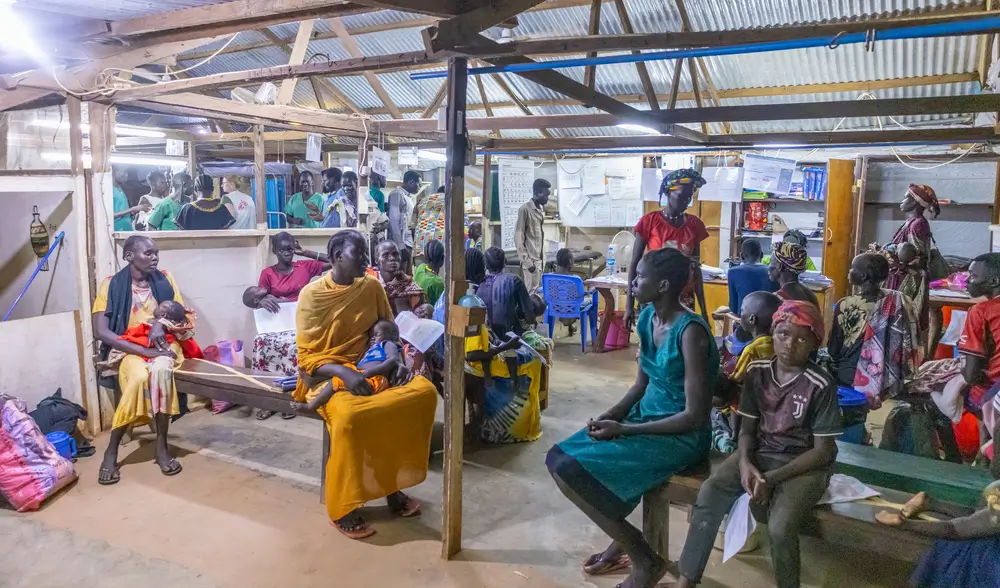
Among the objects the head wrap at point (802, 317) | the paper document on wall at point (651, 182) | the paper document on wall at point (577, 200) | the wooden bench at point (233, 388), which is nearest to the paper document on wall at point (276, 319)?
the wooden bench at point (233, 388)

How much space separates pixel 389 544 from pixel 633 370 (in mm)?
4232

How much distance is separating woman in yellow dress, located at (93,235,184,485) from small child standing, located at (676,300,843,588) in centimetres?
346

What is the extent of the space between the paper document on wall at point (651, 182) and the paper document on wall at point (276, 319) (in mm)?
5583

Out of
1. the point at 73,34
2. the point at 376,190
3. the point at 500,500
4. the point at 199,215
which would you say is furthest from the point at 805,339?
the point at 376,190

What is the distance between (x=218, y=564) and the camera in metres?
3.14

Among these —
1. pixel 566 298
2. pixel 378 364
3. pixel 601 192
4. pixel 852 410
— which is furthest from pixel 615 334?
pixel 378 364

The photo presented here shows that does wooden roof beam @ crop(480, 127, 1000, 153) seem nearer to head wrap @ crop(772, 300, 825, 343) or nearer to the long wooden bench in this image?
the long wooden bench

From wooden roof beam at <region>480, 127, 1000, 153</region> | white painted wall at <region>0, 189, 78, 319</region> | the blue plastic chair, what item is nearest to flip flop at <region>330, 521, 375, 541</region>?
white painted wall at <region>0, 189, 78, 319</region>

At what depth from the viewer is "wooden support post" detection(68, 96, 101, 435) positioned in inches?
185

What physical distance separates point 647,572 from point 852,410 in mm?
1660

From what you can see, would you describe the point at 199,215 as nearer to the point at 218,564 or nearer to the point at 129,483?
the point at 129,483

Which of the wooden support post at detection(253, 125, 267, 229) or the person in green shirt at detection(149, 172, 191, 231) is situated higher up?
the wooden support post at detection(253, 125, 267, 229)

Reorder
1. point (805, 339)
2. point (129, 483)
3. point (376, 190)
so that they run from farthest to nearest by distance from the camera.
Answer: point (376, 190)
point (129, 483)
point (805, 339)

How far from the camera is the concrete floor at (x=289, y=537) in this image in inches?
119
